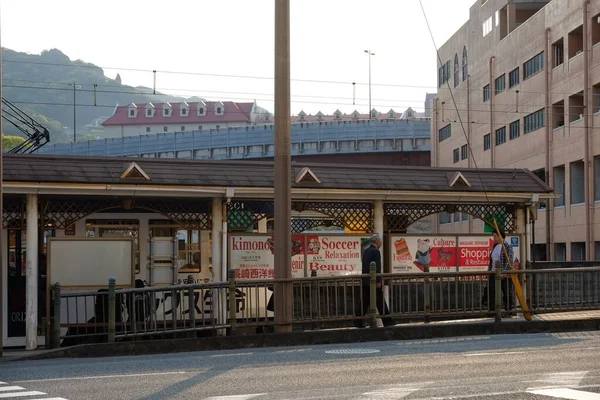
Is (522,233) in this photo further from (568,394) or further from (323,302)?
(568,394)

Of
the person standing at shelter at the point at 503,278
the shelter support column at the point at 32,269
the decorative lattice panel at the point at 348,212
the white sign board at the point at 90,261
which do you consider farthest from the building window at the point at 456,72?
the shelter support column at the point at 32,269

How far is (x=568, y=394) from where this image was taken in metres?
10.0

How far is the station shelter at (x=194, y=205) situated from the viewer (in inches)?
811

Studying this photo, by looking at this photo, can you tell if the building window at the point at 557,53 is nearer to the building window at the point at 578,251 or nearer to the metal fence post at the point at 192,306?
the building window at the point at 578,251

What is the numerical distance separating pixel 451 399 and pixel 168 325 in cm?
963

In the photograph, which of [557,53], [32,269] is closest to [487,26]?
[557,53]

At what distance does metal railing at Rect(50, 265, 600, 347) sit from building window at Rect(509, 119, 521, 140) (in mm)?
46132

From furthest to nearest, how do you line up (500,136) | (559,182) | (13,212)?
(500,136)
(559,182)
(13,212)

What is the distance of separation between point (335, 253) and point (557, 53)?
1584 inches

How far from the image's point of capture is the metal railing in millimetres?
18125

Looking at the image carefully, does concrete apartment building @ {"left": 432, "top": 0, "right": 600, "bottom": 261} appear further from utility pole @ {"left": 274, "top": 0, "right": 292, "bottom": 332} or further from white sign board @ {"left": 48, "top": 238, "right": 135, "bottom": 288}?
utility pole @ {"left": 274, "top": 0, "right": 292, "bottom": 332}

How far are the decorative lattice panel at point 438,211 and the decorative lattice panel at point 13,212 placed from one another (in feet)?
25.9

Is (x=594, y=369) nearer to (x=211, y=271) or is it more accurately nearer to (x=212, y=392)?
(x=212, y=392)

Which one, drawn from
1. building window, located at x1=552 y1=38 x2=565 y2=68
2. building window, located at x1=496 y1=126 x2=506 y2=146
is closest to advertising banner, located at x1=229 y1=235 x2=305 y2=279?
building window, located at x1=552 y1=38 x2=565 y2=68
